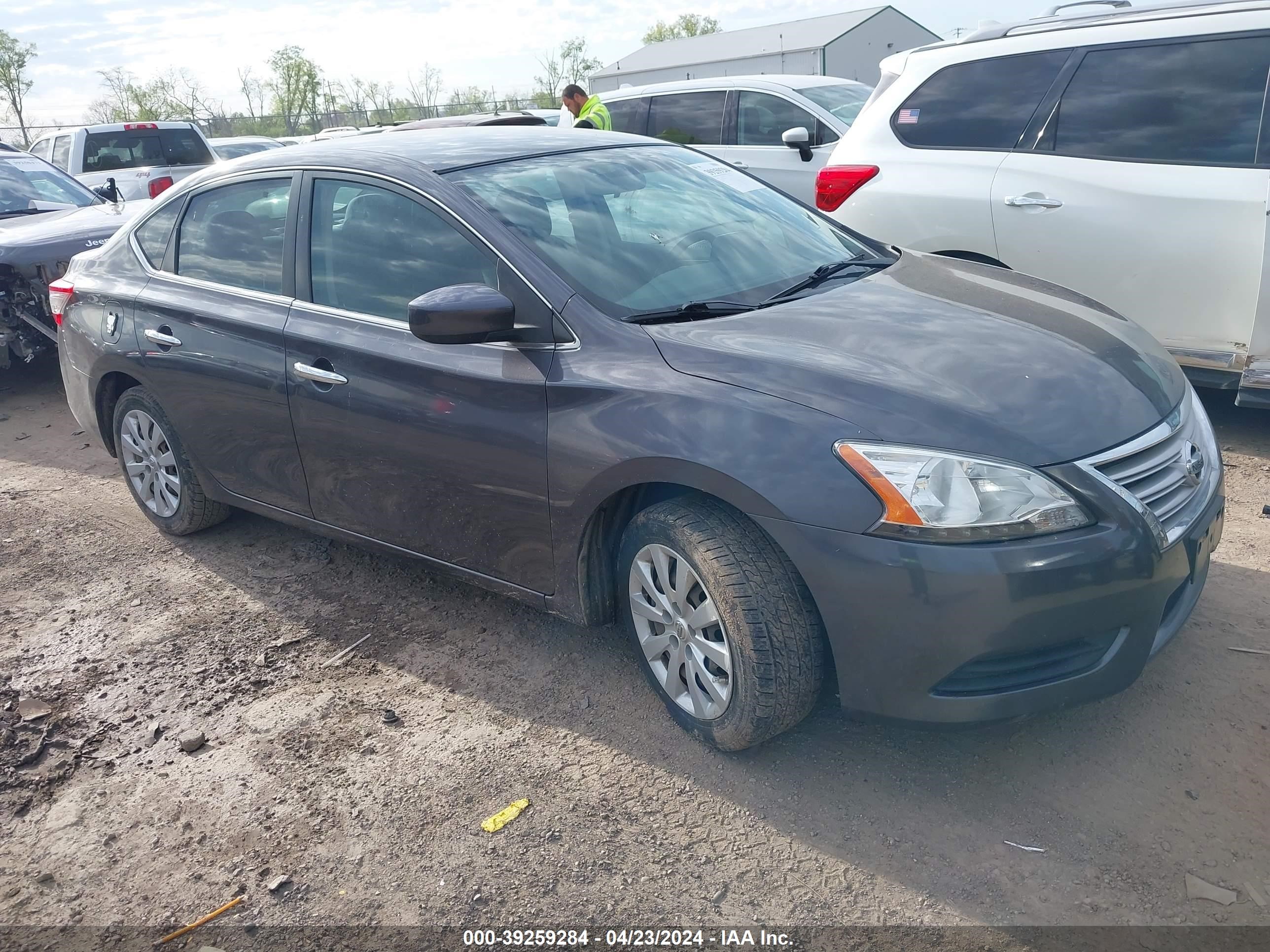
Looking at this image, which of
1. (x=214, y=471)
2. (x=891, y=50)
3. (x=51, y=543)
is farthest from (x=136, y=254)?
(x=891, y=50)

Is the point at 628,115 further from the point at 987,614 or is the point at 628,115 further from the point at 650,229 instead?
the point at 987,614

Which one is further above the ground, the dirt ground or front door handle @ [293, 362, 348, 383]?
front door handle @ [293, 362, 348, 383]

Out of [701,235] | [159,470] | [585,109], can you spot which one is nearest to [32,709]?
[159,470]

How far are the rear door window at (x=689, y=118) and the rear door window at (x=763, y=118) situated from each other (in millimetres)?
190

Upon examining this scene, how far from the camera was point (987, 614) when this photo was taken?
2.42 m

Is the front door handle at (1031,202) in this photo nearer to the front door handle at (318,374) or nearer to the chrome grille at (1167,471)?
the chrome grille at (1167,471)

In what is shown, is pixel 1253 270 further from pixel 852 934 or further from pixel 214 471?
pixel 214 471

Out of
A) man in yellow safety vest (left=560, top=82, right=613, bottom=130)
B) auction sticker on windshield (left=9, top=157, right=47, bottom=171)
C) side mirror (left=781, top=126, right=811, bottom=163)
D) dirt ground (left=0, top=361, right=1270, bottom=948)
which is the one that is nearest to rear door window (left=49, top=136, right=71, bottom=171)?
auction sticker on windshield (left=9, top=157, right=47, bottom=171)

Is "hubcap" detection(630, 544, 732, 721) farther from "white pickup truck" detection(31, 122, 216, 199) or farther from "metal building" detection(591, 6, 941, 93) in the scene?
"metal building" detection(591, 6, 941, 93)

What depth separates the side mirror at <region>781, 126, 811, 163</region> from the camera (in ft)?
24.8

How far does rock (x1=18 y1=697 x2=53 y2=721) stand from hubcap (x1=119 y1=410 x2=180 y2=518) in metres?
1.23

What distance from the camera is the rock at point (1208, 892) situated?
91.4 inches

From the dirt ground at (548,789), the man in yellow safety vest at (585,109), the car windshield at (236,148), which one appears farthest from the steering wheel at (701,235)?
the car windshield at (236,148)

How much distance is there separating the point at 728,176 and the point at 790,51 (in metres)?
36.2
